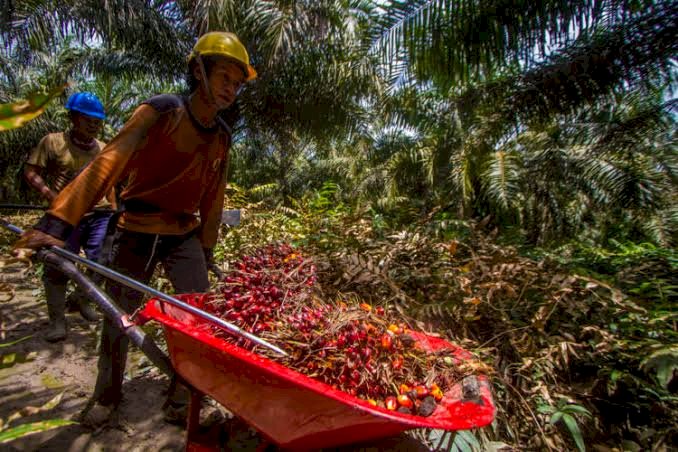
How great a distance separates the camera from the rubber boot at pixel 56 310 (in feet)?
10.1

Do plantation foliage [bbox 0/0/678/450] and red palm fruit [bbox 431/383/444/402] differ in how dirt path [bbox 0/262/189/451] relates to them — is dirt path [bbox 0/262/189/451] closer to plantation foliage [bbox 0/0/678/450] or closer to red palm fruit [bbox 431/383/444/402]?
plantation foliage [bbox 0/0/678/450]

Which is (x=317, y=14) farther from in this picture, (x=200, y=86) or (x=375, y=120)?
(x=200, y=86)

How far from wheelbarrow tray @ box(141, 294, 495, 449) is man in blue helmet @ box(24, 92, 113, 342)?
2.06 meters

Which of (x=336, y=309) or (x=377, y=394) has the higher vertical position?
(x=336, y=309)

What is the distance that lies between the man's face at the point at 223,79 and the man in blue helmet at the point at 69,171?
1700mm

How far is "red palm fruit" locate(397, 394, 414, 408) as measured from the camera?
135cm

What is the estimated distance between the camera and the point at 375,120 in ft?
31.7

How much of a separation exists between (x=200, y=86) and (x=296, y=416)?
1664 millimetres

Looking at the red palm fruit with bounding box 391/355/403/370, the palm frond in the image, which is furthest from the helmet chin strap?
the palm frond

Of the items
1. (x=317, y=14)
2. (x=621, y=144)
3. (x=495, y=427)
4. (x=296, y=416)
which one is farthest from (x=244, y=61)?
(x=317, y=14)

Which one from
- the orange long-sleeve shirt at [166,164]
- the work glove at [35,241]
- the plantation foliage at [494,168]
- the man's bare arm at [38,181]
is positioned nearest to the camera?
the work glove at [35,241]

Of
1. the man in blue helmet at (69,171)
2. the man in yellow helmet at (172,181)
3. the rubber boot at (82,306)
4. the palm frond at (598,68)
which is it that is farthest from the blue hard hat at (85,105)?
the palm frond at (598,68)

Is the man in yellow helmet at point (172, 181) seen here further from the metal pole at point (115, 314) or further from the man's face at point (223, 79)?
the metal pole at point (115, 314)

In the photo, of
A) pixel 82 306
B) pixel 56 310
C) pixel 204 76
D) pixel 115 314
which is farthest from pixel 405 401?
pixel 82 306
